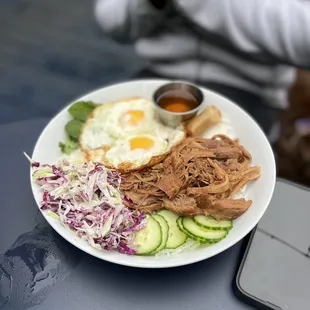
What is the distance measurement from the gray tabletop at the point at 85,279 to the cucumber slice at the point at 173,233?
0.32 ft

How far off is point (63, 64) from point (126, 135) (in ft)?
3.60

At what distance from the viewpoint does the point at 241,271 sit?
156 centimetres

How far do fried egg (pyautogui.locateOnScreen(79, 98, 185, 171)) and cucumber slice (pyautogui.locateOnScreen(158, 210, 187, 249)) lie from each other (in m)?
0.23

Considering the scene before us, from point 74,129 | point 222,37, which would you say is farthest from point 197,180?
point 222,37

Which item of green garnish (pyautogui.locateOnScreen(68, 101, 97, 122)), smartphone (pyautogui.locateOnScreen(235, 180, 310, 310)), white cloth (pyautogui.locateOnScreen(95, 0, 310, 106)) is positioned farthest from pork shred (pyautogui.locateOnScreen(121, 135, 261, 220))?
white cloth (pyautogui.locateOnScreen(95, 0, 310, 106))

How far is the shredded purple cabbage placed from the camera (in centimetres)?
153

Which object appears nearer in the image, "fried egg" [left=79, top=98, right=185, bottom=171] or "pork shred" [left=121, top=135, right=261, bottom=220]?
"pork shred" [left=121, top=135, right=261, bottom=220]

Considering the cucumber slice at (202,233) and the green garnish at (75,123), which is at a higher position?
the green garnish at (75,123)

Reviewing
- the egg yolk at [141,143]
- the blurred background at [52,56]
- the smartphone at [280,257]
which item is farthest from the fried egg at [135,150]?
the blurred background at [52,56]

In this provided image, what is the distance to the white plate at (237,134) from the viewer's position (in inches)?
58.7

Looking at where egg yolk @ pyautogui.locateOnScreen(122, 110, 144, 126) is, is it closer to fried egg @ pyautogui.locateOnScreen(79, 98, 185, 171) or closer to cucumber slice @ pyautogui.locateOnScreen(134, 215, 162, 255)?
fried egg @ pyautogui.locateOnScreen(79, 98, 185, 171)

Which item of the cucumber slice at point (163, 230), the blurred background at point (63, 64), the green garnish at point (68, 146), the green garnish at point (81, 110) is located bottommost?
the blurred background at point (63, 64)

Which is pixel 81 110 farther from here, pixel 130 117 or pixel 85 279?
pixel 85 279

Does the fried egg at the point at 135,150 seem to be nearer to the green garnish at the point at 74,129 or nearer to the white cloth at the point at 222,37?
the green garnish at the point at 74,129
